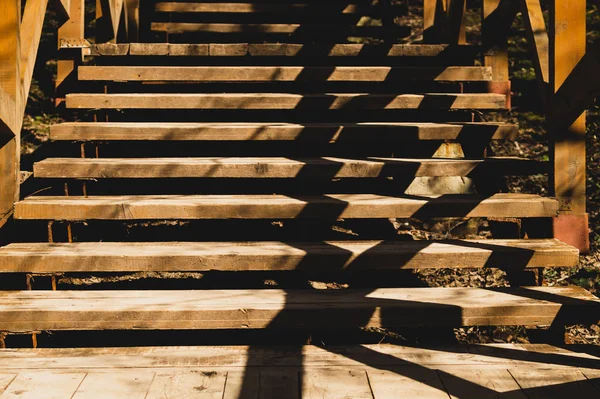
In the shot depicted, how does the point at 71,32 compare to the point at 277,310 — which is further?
the point at 71,32

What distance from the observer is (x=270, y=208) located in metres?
2.80

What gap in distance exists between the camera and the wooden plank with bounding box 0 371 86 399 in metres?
1.96

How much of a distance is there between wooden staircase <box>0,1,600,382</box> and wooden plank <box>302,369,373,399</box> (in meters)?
0.28

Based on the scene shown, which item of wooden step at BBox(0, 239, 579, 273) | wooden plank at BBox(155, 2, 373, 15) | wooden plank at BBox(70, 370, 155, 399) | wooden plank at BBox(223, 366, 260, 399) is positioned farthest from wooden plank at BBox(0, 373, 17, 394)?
wooden plank at BBox(155, 2, 373, 15)

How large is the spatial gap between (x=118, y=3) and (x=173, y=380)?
3214mm

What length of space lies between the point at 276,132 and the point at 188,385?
1.55 metres

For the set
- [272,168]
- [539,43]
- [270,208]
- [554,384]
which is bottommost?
[554,384]

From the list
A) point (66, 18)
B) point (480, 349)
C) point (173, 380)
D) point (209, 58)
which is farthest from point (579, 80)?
point (66, 18)

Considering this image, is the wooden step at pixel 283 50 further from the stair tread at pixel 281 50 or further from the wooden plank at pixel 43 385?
the wooden plank at pixel 43 385

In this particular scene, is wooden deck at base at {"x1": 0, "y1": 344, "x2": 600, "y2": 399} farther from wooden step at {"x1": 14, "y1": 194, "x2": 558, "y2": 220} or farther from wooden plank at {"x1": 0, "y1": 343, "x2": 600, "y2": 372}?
wooden step at {"x1": 14, "y1": 194, "x2": 558, "y2": 220}

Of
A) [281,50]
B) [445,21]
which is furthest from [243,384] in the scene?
[445,21]

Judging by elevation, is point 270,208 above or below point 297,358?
above

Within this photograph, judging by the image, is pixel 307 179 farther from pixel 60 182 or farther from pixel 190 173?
pixel 60 182

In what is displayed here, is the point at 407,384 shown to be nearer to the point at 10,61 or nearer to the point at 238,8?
the point at 10,61
